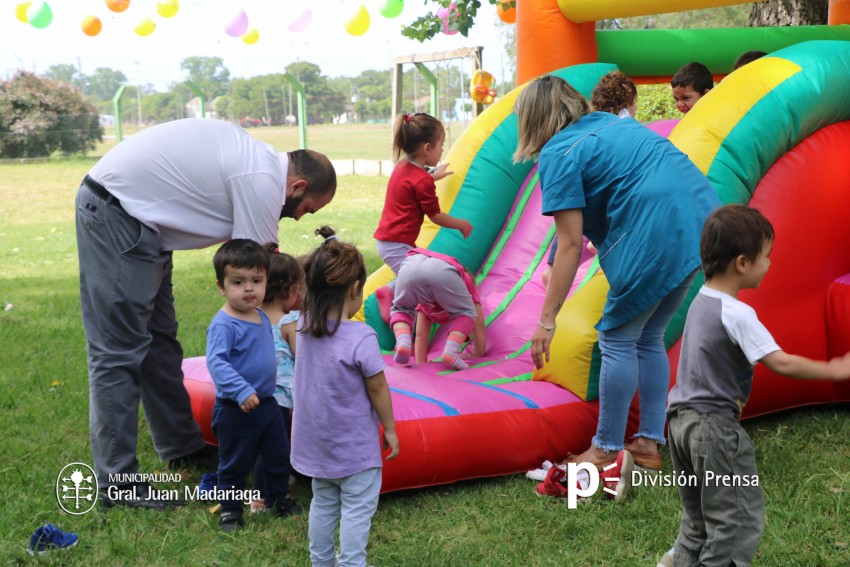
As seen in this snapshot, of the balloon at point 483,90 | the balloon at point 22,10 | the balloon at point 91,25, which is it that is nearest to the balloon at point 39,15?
the balloon at point 22,10

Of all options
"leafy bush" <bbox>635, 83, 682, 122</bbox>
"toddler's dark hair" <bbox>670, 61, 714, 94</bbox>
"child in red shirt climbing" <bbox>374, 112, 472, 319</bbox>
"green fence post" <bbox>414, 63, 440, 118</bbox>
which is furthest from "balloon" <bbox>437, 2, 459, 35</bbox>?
"green fence post" <bbox>414, 63, 440, 118</bbox>

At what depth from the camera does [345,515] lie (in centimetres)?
288

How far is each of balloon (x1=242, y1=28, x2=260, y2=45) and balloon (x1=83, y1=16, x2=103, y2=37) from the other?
8.38 feet

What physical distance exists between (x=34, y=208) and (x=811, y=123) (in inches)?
478

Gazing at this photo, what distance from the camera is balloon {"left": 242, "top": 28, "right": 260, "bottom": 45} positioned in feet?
53.7

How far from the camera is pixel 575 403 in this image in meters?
4.00

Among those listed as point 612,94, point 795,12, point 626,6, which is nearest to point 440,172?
point 612,94

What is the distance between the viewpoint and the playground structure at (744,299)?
12.4ft

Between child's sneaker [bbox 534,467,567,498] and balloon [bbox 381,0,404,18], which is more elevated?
balloon [bbox 381,0,404,18]

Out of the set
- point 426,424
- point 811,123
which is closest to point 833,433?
point 811,123

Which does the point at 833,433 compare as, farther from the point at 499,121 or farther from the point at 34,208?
the point at 34,208

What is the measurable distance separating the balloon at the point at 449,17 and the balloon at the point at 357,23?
12.8 feet

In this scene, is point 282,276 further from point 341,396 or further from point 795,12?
point 795,12

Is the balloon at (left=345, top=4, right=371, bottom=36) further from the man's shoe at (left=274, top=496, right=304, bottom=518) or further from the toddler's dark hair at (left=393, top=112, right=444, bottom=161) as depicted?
the man's shoe at (left=274, top=496, right=304, bottom=518)
